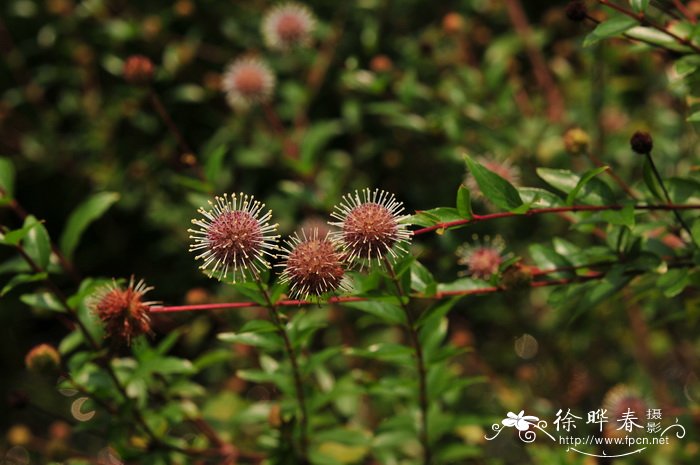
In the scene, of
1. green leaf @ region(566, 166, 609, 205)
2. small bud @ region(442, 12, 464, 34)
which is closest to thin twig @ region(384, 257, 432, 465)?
green leaf @ region(566, 166, 609, 205)

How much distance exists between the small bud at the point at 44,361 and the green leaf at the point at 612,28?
1374 mm

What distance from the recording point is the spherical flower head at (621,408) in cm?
211

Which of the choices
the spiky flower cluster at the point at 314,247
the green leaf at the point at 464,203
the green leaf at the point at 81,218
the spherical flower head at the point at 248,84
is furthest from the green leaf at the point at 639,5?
the spherical flower head at the point at 248,84

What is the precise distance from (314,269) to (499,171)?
110 centimetres

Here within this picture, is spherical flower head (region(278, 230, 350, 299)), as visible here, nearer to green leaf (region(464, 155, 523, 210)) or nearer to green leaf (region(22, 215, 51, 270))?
green leaf (region(464, 155, 523, 210))

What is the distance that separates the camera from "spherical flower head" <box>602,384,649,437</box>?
211 cm

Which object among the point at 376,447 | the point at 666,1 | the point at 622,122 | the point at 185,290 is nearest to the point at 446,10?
the point at 622,122

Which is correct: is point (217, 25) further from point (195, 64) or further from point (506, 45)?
point (506, 45)

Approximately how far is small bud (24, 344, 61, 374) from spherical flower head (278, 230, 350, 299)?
27.3 inches

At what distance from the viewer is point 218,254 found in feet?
4.55

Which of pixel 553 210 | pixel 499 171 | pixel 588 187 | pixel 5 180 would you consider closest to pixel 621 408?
pixel 499 171

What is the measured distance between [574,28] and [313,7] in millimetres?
1106

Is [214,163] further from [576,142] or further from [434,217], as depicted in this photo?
[576,142]

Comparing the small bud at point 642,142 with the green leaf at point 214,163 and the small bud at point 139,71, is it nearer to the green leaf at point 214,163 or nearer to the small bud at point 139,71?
the green leaf at point 214,163
